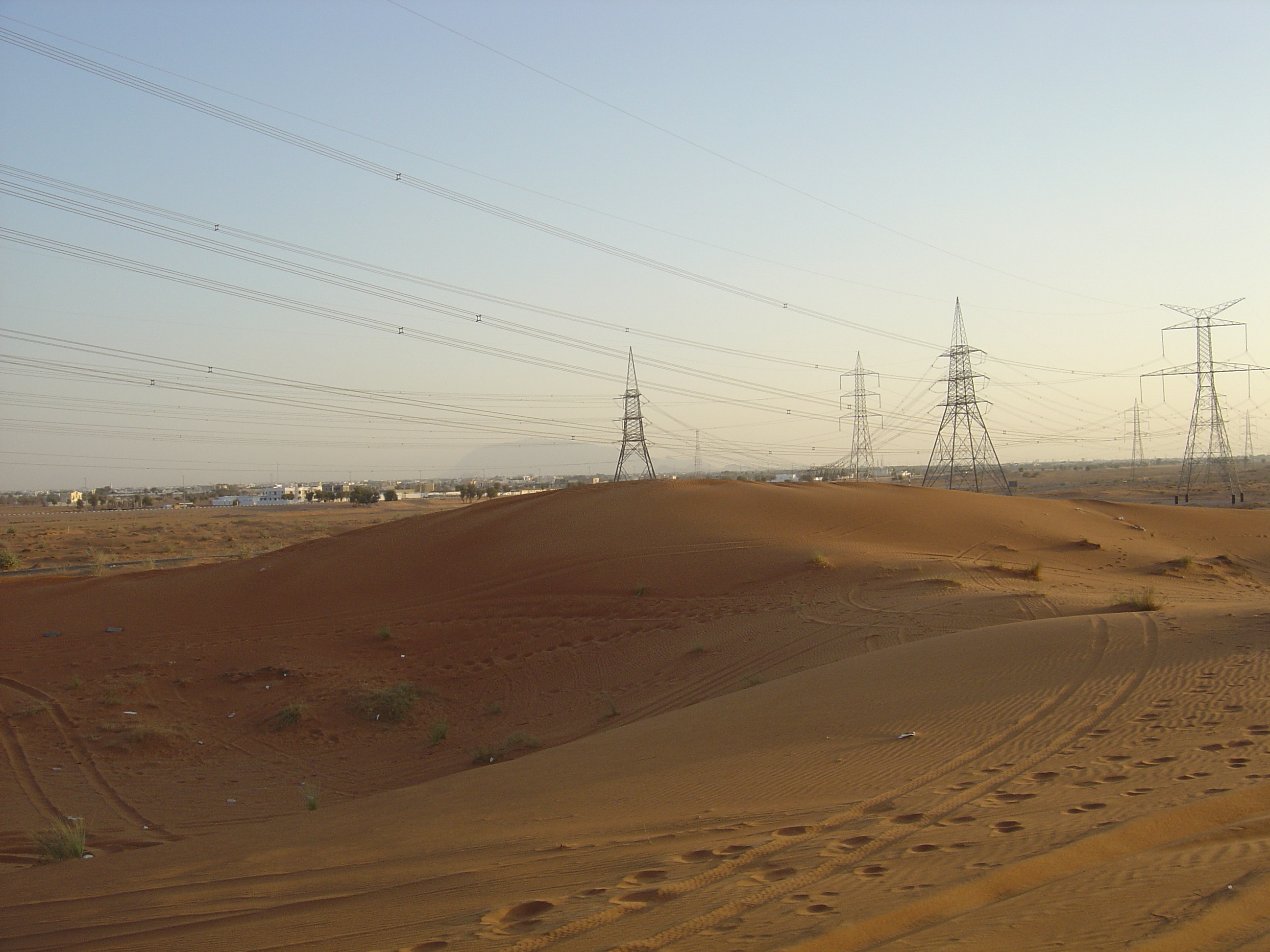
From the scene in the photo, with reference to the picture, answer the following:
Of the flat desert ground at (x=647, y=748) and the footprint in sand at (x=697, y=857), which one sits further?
the footprint in sand at (x=697, y=857)

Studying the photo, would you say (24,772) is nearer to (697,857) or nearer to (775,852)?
(697,857)

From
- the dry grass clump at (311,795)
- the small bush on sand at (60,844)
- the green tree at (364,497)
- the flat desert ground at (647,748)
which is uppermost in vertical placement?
the green tree at (364,497)

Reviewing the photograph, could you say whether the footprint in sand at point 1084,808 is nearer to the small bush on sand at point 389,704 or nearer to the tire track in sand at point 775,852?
the tire track in sand at point 775,852

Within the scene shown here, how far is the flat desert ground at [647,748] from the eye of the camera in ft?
18.3

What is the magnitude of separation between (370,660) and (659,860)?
46.6ft

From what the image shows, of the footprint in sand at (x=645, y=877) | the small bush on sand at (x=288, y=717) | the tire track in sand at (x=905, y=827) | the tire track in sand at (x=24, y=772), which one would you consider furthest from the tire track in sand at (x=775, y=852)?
the small bush on sand at (x=288, y=717)

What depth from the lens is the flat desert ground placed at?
220 inches

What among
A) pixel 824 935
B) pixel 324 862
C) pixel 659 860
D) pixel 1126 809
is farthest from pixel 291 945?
pixel 1126 809

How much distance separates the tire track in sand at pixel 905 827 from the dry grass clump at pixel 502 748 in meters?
7.29

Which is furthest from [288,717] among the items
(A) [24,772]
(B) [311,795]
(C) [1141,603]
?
(C) [1141,603]

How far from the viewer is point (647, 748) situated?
35.4 feet

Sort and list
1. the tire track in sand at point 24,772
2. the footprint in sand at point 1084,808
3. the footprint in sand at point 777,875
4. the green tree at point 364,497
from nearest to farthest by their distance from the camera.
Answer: the footprint in sand at point 777,875 → the footprint in sand at point 1084,808 → the tire track in sand at point 24,772 → the green tree at point 364,497

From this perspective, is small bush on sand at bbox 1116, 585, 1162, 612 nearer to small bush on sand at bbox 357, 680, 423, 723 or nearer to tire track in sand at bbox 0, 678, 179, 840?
small bush on sand at bbox 357, 680, 423, 723

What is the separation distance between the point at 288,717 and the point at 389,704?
1808mm
